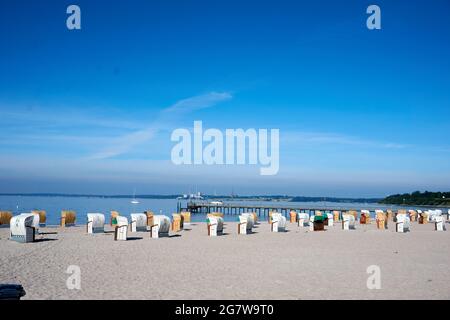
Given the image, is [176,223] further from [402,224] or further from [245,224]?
[402,224]

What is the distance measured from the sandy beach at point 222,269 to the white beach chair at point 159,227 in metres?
1.27

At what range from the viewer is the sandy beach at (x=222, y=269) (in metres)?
8.03

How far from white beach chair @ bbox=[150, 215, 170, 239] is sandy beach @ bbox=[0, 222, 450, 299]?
1.27m

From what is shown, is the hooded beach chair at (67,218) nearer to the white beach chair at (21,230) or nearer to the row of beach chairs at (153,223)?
the row of beach chairs at (153,223)

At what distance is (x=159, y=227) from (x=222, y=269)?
8254 mm

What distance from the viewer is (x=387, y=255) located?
1373cm

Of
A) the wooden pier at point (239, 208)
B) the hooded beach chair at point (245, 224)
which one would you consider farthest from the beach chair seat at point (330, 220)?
the wooden pier at point (239, 208)

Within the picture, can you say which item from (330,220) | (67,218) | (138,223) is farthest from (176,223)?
(330,220)

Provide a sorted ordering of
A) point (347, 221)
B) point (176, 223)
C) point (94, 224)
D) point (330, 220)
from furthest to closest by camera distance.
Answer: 1. point (330, 220)
2. point (347, 221)
3. point (176, 223)
4. point (94, 224)

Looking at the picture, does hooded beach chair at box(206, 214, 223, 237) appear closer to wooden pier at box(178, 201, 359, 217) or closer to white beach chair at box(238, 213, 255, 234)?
white beach chair at box(238, 213, 255, 234)

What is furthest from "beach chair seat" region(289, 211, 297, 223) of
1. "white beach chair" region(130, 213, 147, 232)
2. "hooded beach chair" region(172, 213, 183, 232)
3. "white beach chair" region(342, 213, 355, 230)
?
"white beach chair" region(130, 213, 147, 232)

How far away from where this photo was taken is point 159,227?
1836cm
